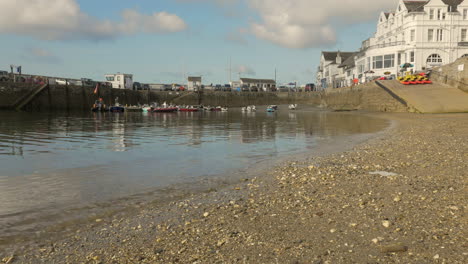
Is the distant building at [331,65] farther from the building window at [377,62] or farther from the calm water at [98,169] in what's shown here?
the calm water at [98,169]

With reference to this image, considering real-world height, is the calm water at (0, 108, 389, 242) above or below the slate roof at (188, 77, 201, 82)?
below

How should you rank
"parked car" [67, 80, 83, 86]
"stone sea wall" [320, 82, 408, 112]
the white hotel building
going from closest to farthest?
"stone sea wall" [320, 82, 408, 112]
the white hotel building
"parked car" [67, 80, 83, 86]

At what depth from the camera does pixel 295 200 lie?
8.29 m

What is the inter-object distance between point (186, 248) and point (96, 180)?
719cm

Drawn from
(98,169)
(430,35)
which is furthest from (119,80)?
(98,169)

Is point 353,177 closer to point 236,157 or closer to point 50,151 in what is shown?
point 236,157

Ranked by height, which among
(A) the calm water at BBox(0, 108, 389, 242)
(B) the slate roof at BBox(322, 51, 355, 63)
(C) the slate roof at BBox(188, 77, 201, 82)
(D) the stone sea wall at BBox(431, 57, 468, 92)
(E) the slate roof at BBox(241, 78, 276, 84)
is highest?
(B) the slate roof at BBox(322, 51, 355, 63)

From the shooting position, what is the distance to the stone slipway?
4021 cm

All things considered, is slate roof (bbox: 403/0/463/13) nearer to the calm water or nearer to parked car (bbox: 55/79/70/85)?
the calm water

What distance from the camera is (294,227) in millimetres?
6605

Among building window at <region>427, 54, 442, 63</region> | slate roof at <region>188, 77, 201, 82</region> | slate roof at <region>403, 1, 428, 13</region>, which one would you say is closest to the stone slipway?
building window at <region>427, 54, 442, 63</region>

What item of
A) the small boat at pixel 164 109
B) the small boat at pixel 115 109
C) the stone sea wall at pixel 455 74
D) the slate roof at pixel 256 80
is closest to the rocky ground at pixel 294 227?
the stone sea wall at pixel 455 74

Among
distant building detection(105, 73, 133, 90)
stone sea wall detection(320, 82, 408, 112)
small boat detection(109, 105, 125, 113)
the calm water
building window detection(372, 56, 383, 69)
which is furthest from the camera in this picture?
distant building detection(105, 73, 133, 90)

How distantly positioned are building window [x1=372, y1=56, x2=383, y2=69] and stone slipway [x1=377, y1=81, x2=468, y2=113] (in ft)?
66.3
